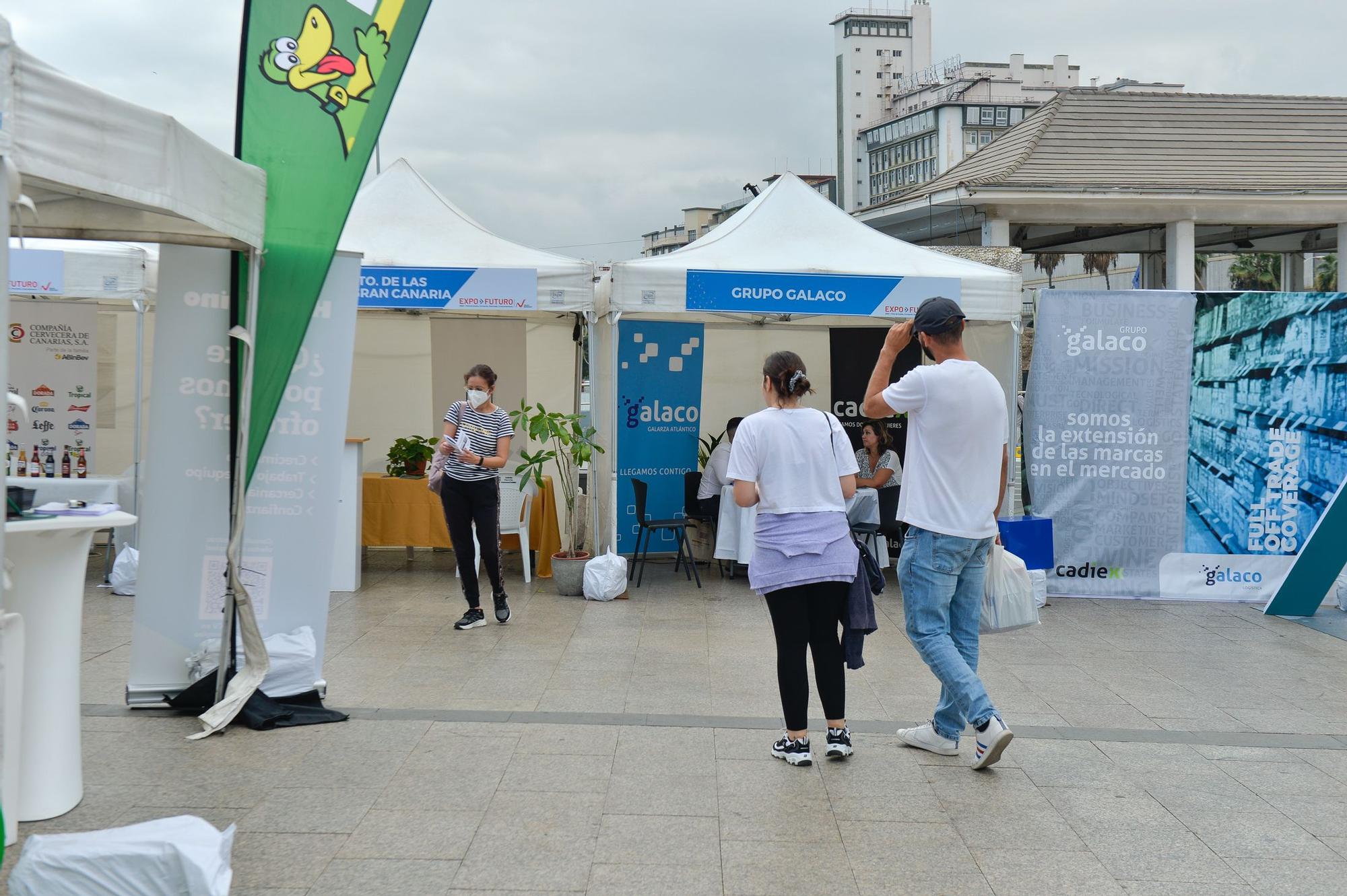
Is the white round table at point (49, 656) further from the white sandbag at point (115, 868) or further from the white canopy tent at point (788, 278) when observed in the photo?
the white canopy tent at point (788, 278)

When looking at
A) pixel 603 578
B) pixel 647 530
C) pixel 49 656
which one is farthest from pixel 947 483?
pixel 647 530

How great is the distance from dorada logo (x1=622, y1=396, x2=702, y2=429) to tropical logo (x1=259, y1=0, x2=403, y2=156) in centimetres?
519

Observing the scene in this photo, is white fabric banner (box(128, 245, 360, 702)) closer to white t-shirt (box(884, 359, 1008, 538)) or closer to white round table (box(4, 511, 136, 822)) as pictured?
white round table (box(4, 511, 136, 822))

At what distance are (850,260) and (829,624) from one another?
488cm

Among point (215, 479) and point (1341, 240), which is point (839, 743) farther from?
point (1341, 240)

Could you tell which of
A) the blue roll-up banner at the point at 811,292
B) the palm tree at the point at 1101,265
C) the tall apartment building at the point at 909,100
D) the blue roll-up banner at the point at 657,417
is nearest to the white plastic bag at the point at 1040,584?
the blue roll-up banner at the point at 811,292

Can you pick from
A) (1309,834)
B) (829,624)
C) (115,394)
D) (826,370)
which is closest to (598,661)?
(829,624)

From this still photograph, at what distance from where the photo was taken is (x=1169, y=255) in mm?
14070

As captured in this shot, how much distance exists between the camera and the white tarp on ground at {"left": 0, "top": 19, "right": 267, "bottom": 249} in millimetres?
2816

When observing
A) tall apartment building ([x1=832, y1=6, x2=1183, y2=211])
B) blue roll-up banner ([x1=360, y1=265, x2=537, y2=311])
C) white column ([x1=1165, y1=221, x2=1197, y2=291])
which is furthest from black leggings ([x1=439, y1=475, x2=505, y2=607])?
tall apartment building ([x1=832, y1=6, x2=1183, y2=211])

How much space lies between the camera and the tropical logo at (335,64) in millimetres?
4664

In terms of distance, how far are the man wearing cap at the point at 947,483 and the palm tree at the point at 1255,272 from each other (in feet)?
121

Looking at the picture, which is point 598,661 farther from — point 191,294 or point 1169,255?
point 1169,255

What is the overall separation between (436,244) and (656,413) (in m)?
2.41
